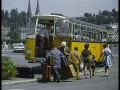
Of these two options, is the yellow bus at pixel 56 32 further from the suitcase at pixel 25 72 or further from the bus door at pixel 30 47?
the suitcase at pixel 25 72

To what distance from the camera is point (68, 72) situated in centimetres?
1512

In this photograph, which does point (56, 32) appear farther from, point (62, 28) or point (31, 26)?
point (31, 26)

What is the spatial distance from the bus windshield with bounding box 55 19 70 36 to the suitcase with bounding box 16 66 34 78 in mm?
4586

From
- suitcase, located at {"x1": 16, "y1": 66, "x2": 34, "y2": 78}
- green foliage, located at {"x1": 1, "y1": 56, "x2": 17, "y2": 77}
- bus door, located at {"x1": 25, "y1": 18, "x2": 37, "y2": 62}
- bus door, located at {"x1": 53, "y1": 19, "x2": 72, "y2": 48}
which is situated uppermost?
bus door, located at {"x1": 53, "y1": 19, "x2": 72, "y2": 48}

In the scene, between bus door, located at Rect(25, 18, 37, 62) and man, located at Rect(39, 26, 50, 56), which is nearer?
man, located at Rect(39, 26, 50, 56)

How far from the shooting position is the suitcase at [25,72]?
603 inches

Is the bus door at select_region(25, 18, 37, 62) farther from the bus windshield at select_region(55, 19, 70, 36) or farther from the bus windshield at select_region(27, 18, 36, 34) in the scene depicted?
the bus windshield at select_region(55, 19, 70, 36)

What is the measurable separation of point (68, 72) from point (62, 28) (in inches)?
208

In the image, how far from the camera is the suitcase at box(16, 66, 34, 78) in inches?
603

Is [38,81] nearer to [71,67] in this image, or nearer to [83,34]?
[71,67]

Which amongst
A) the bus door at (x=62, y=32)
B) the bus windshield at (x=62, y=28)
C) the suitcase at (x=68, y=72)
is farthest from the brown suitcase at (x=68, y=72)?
the bus windshield at (x=62, y=28)

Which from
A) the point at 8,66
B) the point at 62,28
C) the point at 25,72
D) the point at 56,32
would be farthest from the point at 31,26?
the point at 8,66

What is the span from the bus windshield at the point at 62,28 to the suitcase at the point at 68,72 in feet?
15.5

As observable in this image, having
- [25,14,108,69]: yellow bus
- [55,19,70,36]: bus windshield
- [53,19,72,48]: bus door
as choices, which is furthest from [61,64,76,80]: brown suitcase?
[55,19,70,36]: bus windshield
